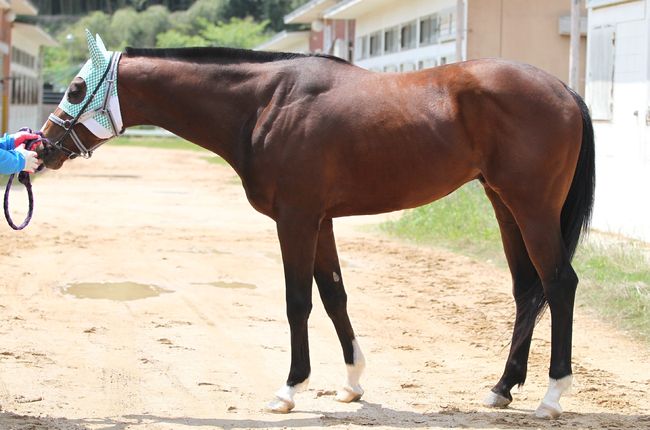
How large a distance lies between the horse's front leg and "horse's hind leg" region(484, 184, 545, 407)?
109 centimetres

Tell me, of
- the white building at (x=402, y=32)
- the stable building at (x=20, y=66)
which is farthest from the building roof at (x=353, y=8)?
the stable building at (x=20, y=66)

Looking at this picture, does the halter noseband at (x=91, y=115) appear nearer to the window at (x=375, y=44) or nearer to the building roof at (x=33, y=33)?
the window at (x=375, y=44)

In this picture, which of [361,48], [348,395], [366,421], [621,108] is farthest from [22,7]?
[366,421]

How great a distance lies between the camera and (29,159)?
5.57 metres

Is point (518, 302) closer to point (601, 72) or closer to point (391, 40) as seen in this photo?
point (601, 72)

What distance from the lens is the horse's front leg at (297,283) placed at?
5.55 metres

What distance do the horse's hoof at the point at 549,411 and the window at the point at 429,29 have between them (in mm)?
14740

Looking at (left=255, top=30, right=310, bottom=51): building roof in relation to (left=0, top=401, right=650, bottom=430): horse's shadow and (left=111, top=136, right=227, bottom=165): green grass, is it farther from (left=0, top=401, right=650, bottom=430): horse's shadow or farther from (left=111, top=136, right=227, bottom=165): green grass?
(left=0, top=401, right=650, bottom=430): horse's shadow

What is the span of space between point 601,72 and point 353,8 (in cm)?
1218

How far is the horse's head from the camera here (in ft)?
18.7

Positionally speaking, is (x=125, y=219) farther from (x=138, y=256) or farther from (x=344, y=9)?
(x=344, y=9)

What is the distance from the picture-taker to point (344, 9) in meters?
24.8

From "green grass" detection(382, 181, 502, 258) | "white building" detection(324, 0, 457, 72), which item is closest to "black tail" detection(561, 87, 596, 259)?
"green grass" detection(382, 181, 502, 258)

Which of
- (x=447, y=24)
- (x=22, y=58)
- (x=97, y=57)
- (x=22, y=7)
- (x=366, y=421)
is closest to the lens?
(x=366, y=421)
